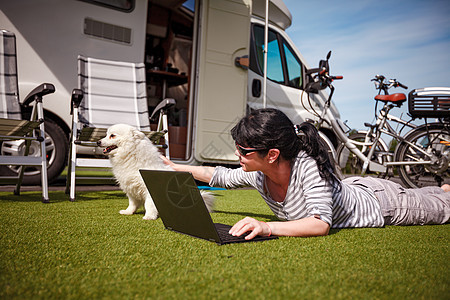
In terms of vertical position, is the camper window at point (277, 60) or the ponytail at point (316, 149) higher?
the camper window at point (277, 60)

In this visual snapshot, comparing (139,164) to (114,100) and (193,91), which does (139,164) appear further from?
(193,91)

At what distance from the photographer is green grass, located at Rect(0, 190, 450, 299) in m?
0.98

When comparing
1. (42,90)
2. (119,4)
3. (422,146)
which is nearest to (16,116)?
(42,90)

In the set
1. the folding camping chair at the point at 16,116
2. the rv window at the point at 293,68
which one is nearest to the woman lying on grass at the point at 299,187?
the folding camping chair at the point at 16,116

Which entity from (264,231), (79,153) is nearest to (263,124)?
(264,231)

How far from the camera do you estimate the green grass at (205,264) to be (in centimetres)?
98

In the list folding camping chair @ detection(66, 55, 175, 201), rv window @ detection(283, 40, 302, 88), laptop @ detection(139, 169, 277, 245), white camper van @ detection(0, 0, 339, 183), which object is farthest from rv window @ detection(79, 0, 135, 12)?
laptop @ detection(139, 169, 277, 245)

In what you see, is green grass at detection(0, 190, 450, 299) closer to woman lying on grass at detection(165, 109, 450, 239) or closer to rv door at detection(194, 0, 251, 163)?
woman lying on grass at detection(165, 109, 450, 239)

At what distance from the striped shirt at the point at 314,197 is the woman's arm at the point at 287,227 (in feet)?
0.13

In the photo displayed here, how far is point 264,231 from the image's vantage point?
1.55 metres

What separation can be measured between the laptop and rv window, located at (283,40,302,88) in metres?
4.64

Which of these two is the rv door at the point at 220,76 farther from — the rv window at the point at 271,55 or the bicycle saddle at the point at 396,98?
the bicycle saddle at the point at 396,98

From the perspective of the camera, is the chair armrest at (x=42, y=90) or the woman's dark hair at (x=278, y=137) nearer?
the woman's dark hair at (x=278, y=137)

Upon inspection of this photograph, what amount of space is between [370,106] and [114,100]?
348 centimetres
